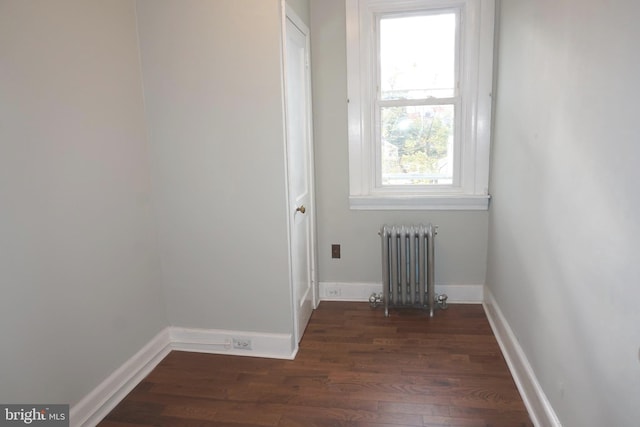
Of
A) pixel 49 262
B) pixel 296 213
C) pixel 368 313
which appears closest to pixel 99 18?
pixel 49 262

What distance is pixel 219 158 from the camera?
7.91 ft

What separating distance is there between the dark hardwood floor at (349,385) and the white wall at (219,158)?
0.98 feet

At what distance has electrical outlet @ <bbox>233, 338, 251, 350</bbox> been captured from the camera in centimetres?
257

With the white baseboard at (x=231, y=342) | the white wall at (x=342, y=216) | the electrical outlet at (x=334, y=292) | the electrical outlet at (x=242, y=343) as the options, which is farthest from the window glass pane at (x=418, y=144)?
the electrical outlet at (x=242, y=343)

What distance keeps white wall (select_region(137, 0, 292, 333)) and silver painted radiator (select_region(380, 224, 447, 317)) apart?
35.2 inches

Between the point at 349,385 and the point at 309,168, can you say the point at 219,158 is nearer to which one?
the point at 309,168

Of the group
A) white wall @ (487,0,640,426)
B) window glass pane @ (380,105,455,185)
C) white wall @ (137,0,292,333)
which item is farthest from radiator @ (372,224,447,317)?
white wall @ (137,0,292,333)

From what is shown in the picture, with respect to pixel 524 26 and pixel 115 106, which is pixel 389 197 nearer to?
pixel 524 26

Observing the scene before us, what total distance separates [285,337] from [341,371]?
1.35 feet

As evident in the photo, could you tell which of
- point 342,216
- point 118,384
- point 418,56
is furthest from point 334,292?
point 418,56

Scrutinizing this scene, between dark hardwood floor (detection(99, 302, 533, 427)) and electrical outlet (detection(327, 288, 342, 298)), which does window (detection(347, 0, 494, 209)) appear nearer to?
electrical outlet (detection(327, 288, 342, 298))

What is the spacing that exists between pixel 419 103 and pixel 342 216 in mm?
1057

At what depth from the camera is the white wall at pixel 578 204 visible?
1158 mm

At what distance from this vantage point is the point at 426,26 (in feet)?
9.73
